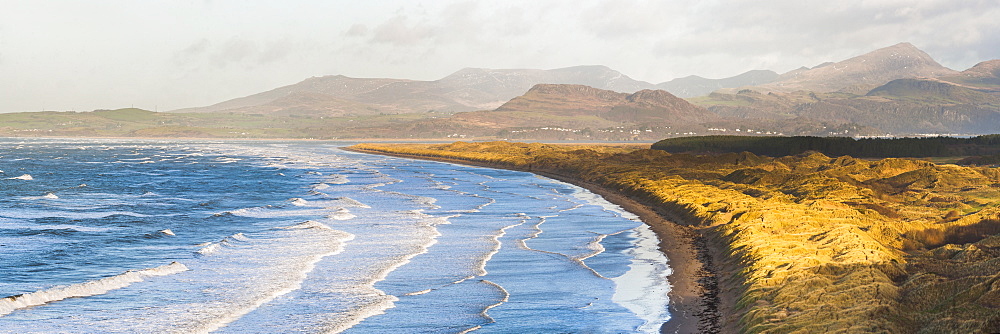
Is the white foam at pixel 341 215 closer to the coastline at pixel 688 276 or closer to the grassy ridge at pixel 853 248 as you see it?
the coastline at pixel 688 276

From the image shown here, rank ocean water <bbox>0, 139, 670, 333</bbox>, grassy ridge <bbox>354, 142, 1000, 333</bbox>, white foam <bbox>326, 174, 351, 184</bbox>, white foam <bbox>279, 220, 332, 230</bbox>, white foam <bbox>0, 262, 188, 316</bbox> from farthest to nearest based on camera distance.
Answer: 1. white foam <bbox>326, 174, 351, 184</bbox>
2. white foam <bbox>279, 220, 332, 230</bbox>
3. white foam <bbox>0, 262, 188, 316</bbox>
4. ocean water <bbox>0, 139, 670, 333</bbox>
5. grassy ridge <bbox>354, 142, 1000, 333</bbox>

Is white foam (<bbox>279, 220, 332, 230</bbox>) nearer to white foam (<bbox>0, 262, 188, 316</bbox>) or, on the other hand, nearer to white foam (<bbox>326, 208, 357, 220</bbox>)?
white foam (<bbox>326, 208, 357, 220</bbox>)

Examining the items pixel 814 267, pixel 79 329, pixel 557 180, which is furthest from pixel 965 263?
pixel 557 180

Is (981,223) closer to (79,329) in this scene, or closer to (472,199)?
(79,329)

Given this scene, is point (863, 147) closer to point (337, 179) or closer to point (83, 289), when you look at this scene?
point (337, 179)

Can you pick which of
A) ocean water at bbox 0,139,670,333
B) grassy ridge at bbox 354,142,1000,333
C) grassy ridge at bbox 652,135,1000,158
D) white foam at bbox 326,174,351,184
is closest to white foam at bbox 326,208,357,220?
ocean water at bbox 0,139,670,333

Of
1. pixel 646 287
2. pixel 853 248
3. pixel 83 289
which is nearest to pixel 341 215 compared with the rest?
pixel 83 289

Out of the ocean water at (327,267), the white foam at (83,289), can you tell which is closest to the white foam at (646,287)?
the ocean water at (327,267)
